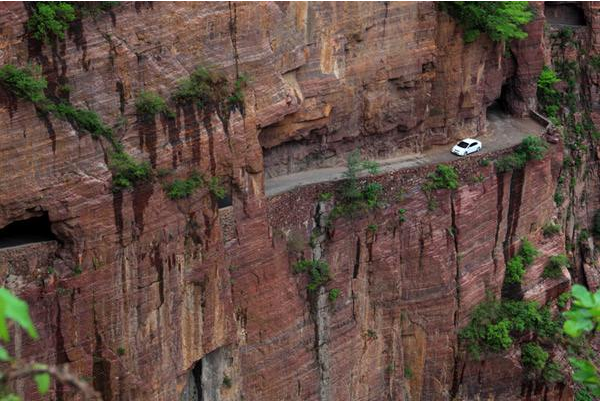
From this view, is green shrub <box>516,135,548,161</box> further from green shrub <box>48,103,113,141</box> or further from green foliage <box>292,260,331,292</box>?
green shrub <box>48,103,113,141</box>

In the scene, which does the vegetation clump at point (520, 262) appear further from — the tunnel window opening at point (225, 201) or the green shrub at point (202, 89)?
the green shrub at point (202, 89)

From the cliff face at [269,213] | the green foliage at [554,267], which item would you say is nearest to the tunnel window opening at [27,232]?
the cliff face at [269,213]

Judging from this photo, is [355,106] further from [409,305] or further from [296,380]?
[296,380]

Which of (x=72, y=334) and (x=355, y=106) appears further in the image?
(x=355, y=106)

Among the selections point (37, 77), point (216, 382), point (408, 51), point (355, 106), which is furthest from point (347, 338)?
point (37, 77)

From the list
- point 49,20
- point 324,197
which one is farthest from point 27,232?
point 324,197
